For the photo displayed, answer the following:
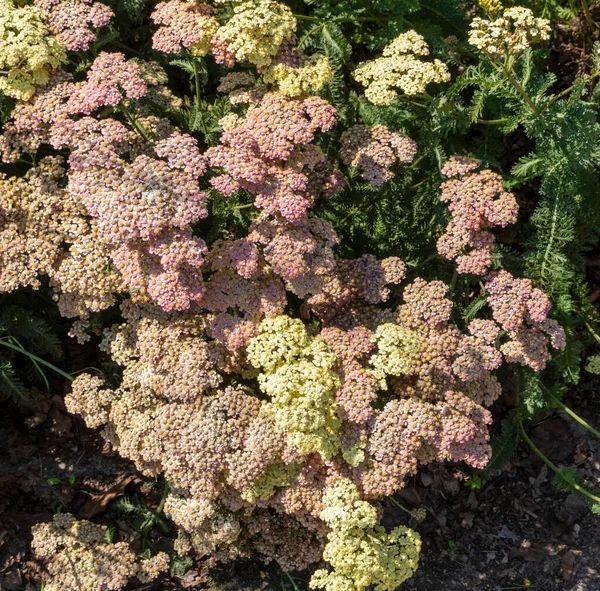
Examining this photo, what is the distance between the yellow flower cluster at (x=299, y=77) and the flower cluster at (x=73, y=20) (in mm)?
1084

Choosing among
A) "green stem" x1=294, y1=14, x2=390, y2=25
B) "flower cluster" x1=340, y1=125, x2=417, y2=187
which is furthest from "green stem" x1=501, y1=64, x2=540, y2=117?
"green stem" x1=294, y1=14, x2=390, y2=25

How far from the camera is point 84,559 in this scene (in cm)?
431

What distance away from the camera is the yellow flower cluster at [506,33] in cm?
387

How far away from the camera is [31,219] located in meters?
4.14

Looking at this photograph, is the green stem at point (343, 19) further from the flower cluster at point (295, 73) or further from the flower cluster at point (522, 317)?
the flower cluster at point (522, 317)

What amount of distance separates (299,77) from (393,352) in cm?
169

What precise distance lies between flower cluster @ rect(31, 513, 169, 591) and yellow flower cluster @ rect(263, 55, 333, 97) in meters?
2.98

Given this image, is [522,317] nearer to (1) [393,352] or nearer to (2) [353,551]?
(1) [393,352]

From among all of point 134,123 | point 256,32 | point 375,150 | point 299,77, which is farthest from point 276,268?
point 256,32

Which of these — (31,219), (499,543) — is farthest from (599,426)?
(31,219)

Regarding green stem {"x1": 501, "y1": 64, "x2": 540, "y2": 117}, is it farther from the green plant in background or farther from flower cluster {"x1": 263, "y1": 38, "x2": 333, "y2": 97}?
the green plant in background

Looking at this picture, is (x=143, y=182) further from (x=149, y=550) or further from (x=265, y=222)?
(x=149, y=550)

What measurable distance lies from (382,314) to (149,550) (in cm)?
220

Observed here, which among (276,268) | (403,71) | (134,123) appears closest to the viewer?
(276,268)
